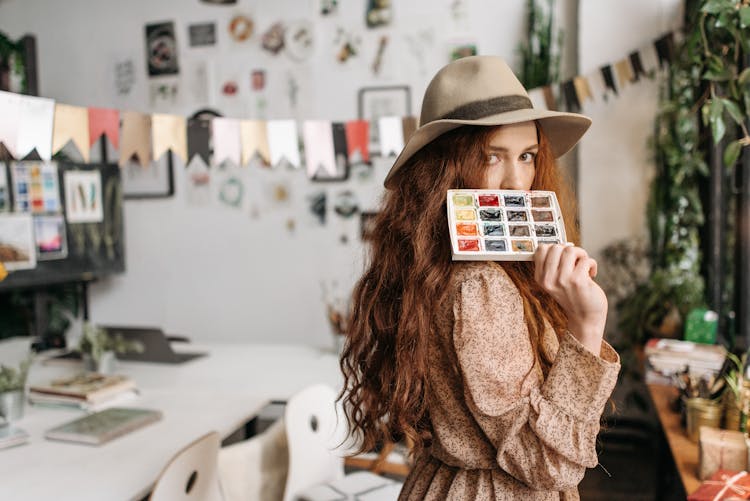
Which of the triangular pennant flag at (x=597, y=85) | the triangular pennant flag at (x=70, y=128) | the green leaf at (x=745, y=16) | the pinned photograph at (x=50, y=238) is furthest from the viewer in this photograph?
the pinned photograph at (x=50, y=238)

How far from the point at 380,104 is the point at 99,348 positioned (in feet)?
7.43

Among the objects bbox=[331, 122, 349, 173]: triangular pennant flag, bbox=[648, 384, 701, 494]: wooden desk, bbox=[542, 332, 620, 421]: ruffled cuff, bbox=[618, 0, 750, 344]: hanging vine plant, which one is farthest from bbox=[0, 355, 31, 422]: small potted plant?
bbox=[618, 0, 750, 344]: hanging vine plant

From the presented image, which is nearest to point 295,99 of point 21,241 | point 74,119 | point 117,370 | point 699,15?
point 21,241

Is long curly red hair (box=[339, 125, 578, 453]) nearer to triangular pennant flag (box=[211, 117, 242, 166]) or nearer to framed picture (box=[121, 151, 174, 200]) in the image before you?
triangular pennant flag (box=[211, 117, 242, 166])

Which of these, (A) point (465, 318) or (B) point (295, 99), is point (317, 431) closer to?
(A) point (465, 318)

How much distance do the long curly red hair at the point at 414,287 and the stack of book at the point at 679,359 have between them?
49.0 inches

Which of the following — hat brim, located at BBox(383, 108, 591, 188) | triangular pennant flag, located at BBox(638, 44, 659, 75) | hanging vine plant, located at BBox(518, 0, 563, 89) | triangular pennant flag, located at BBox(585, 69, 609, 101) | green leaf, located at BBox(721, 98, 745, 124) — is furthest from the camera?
hanging vine plant, located at BBox(518, 0, 563, 89)

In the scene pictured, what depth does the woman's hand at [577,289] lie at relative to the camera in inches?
36.4

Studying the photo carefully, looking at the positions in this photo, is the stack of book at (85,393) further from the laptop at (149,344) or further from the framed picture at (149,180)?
the framed picture at (149,180)

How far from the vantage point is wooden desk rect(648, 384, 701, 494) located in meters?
1.50

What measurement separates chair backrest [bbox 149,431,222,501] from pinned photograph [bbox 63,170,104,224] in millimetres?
2980

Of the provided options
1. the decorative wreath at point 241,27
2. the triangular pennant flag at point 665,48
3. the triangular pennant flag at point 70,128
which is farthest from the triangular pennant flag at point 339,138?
the decorative wreath at point 241,27

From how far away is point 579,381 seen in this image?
3.02ft

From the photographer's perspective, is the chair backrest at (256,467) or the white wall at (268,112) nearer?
the chair backrest at (256,467)
